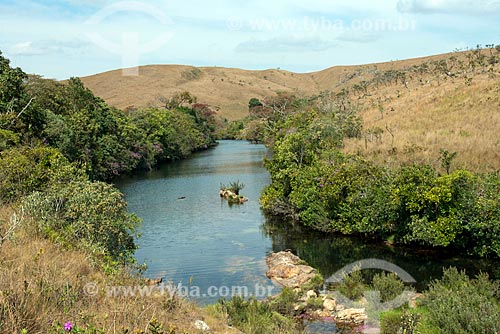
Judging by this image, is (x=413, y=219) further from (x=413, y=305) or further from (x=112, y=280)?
(x=112, y=280)

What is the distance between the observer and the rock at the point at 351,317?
1687cm

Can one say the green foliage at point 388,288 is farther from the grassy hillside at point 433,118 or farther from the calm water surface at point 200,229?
the grassy hillside at point 433,118

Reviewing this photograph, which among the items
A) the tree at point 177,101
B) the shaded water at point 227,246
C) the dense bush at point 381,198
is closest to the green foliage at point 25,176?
the shaded water at point 227,246

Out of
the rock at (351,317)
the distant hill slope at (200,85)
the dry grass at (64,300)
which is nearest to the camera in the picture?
the dry grass at (64,300)

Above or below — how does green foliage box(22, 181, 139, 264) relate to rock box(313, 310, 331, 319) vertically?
above

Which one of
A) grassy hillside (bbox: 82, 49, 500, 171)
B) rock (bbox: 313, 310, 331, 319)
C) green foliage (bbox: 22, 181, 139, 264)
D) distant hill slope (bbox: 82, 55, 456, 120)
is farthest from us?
distant hill slope (bbox: 82, 55, 456, 120)

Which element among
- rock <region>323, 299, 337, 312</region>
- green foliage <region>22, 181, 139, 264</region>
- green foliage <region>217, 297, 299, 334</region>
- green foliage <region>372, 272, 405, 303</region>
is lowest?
rock <region>323, 299, 337, 312</region>

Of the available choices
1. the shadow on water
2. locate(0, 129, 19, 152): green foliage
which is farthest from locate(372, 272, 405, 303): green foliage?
locate(0, 129, 19, 152): green foliage

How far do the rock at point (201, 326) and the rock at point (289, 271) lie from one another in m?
11.6

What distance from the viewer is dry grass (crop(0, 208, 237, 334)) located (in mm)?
6668

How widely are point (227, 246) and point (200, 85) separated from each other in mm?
155883

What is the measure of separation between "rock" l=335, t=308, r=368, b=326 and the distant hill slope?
435 feet

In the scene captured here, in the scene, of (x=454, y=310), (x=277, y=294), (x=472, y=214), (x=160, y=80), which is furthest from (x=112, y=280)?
(x=160, y=80)

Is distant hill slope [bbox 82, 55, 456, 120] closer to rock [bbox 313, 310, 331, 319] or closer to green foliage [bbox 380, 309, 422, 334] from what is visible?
rock [bbox 313, 310, 331, 319]
